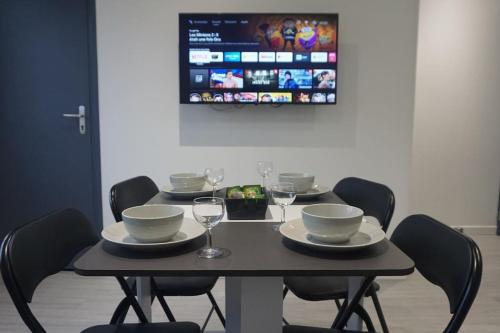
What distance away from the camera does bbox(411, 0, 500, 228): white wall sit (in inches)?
161

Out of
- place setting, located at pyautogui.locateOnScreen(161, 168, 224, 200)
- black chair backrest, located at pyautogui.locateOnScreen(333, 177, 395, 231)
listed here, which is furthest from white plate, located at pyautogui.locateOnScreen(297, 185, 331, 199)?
place setting, located at pyautogui.locateOnScreen(161, 168, 224, 200)

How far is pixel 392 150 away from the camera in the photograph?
318 centimetres

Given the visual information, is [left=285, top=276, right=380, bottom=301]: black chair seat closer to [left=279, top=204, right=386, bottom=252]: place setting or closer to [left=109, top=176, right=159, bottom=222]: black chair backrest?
[left=279, top=204, right=386, bottom=252]: place setting

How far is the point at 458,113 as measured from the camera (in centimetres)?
420

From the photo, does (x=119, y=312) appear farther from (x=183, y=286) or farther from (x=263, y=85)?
(x=263, y=85)

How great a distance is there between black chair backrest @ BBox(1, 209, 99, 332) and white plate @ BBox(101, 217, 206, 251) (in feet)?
0.77

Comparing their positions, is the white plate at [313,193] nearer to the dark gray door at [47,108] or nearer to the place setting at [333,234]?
the place setting at [333,234]

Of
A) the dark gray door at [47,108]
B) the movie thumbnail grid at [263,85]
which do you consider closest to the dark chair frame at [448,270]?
the movie thumbnail grid at [263,85]

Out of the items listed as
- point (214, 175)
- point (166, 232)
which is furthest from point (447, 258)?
point (214, 175)

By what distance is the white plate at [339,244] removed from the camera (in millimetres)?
1141

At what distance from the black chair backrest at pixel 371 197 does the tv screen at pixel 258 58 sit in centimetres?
93

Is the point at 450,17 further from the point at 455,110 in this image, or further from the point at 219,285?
the point at 219,285

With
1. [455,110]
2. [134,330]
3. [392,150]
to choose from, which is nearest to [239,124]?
[392,150]

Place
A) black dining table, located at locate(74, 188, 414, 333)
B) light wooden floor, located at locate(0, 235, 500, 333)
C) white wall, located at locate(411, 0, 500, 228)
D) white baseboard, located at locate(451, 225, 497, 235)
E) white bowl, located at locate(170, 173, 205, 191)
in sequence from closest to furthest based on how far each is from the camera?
black dining table, located at locate(74, 188, 414, 333), white bowl, located at locate(170, 173, 205, 191), light wooden floor, located at locate(0, 235, 500, 333), white wall, located at locate(411, 0, 500, 228), white baseboard, located at locate(451, 225, 497, 235)
